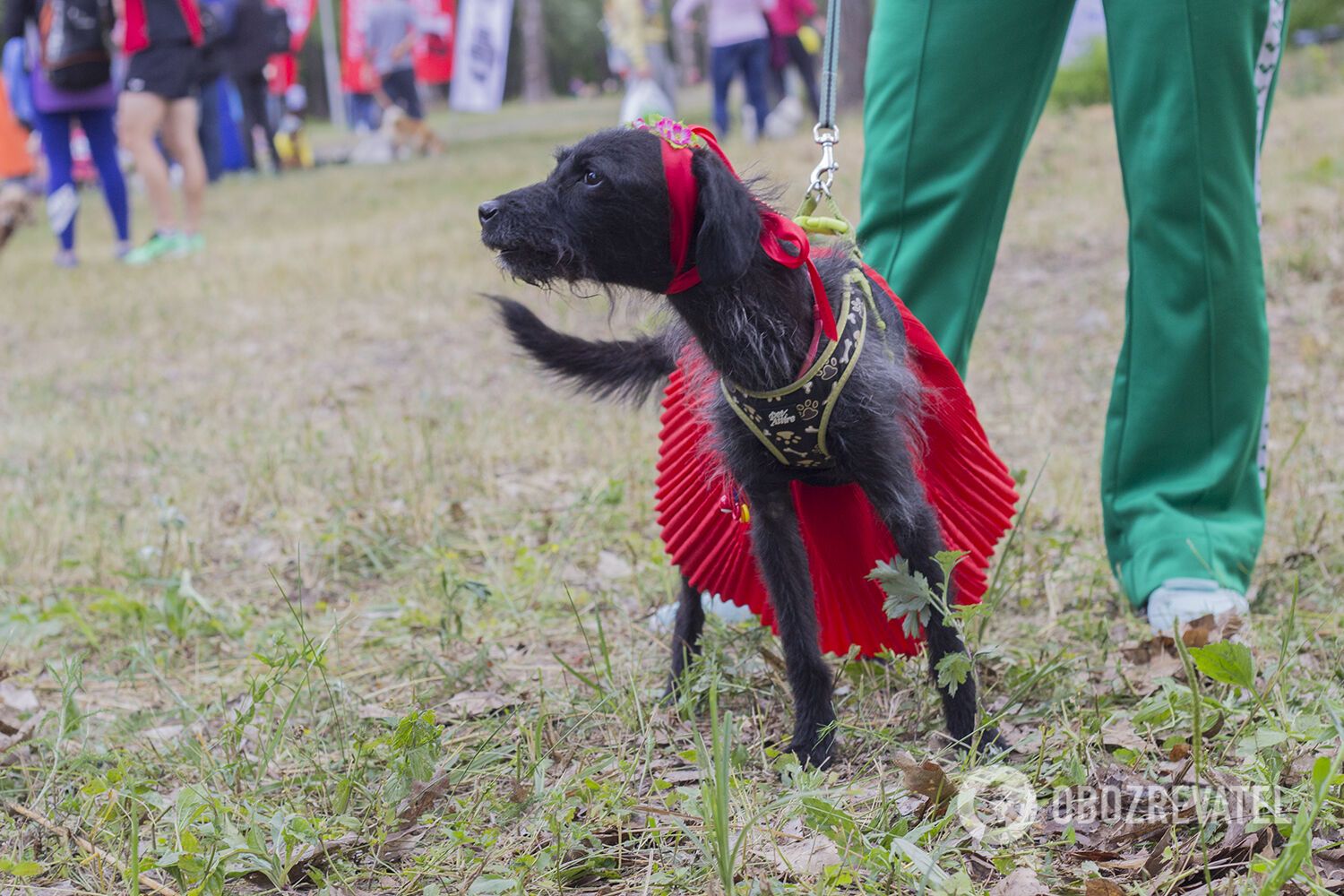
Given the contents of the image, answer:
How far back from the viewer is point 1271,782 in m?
1.85

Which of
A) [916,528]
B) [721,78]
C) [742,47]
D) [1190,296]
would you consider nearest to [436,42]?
[721,78]

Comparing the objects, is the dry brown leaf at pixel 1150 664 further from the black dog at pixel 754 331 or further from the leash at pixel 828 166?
the leash at pixel 828 166

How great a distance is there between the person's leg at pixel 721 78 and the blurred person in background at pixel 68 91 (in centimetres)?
641

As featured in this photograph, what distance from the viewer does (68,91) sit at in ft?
28.2

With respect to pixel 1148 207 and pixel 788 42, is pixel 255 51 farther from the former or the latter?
pixel 1148 207

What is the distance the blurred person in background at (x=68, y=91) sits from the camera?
8.31m

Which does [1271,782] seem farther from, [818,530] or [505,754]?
[505,754]

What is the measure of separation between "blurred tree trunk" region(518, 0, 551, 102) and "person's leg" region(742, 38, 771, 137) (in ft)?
67.8

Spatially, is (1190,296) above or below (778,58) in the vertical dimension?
above

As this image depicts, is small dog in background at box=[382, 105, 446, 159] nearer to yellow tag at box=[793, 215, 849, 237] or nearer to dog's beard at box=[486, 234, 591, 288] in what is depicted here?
yellow tag at box=[793, 215, 849, 237]

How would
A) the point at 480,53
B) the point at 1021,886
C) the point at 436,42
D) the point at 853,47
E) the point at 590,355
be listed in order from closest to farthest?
1. the point at 1021,886
2. the point at 590,355
3. the point at 853,47
4. the point at 480,53
5. the point at 436,42

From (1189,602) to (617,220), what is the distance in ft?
4.89

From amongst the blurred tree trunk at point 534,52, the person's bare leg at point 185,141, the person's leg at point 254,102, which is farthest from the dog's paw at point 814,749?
the blurred tree trunk at point 534,52

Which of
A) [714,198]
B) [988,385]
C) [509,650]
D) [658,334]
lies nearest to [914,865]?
[714,198]
